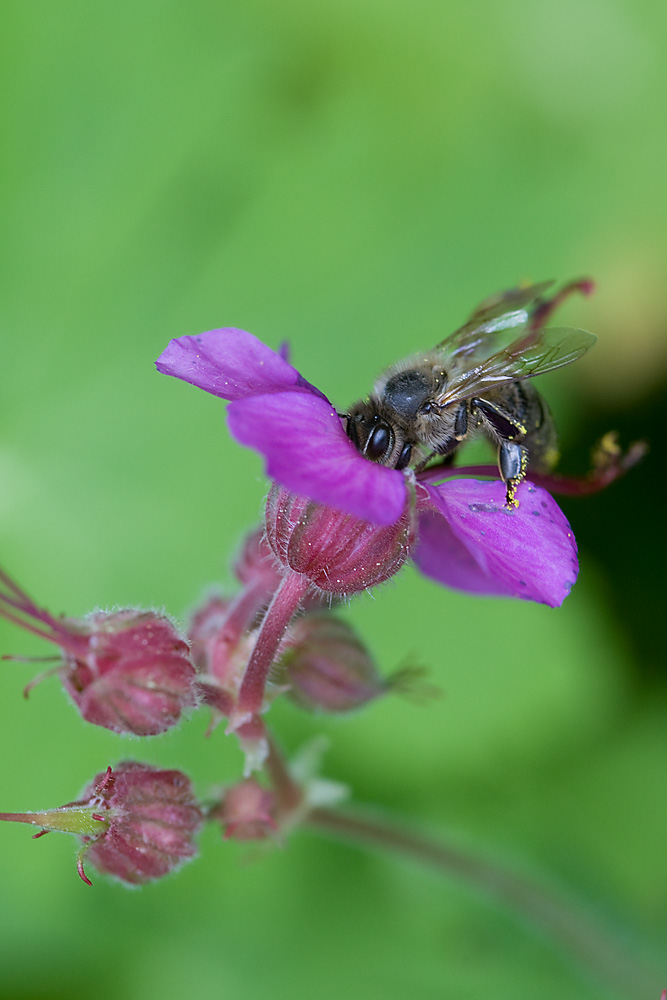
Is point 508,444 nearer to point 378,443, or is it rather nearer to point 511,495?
point 511,495

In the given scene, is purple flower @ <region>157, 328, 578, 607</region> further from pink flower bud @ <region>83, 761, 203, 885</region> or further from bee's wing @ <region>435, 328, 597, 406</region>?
pink flower bud @ <region>83, 761, 203, 885</region>

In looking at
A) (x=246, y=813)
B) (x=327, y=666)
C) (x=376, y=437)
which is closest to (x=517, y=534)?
(x=376, y=437)

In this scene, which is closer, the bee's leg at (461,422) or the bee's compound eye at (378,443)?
the bee's compound eye at (378,443)

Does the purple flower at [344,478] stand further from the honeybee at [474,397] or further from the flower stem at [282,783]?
the flower stem at [282,783]

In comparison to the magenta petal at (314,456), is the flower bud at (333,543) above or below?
below

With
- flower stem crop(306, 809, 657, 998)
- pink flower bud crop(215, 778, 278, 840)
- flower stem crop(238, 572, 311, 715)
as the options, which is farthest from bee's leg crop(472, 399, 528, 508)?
flower stem crop(306, 809, 657, 998)

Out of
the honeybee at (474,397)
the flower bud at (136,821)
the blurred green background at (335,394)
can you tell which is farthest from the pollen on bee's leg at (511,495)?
the blurred green background at (335,394)

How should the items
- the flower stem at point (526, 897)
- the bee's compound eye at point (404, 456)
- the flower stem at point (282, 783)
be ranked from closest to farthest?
the bee's compound eye at point (404, 456)
the flower stem at point (282, 783)
the flower stem at point (526, 897)

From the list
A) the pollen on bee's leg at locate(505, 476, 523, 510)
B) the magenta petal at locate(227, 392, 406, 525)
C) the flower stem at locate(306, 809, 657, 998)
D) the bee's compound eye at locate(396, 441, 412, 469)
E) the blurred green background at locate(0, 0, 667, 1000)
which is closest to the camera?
the magenta petal at locate(227, 392, 406, 525)
